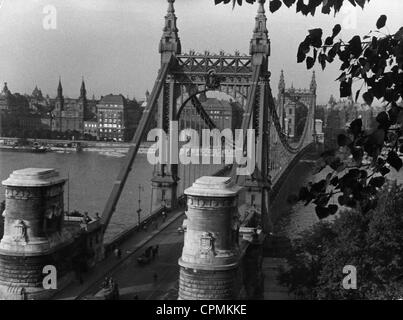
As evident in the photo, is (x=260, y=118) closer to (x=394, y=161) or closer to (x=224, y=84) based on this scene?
(x=224, y=84)

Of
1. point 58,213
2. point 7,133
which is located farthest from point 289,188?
point 7,133

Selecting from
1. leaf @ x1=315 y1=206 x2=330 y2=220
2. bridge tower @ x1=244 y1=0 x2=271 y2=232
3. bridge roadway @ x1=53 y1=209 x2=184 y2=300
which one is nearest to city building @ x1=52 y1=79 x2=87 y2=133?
bridge tower @ x1=244 y1=0 x2=271 y2=232

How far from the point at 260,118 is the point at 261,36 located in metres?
2.05

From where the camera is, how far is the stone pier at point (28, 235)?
7.74 meters

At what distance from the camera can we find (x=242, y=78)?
15633mm

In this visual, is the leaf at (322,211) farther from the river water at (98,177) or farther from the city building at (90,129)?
the city building at (90,129)

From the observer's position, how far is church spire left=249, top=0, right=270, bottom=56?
50.1 ft

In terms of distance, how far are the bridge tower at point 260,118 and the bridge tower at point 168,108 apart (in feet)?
6.48

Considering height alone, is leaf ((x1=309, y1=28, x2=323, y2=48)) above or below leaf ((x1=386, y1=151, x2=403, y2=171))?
above

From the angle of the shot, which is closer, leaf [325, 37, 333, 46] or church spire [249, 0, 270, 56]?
leaf [325, 37, 333, 46]

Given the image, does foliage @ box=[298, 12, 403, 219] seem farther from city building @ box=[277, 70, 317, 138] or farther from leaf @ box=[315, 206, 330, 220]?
city building @ box=[277, 70, 317, 138]

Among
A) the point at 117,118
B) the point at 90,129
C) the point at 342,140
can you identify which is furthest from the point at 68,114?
the point at 342,140
